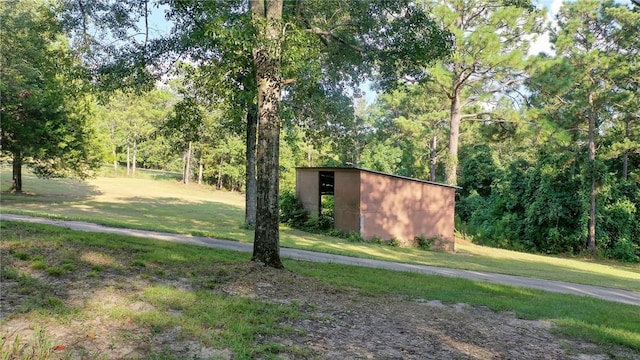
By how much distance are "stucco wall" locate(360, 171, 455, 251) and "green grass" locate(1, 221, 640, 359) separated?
406 inches

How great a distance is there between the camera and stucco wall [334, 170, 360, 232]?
19688 millimetres

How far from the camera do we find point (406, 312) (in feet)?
19.3

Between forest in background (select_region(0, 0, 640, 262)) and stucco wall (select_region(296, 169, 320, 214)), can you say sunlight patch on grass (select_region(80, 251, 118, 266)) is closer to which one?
forest in background (select_region(0, 0, 640, 262))

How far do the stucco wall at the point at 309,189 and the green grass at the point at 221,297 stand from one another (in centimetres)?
Answer: 1305

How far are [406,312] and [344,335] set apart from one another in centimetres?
156

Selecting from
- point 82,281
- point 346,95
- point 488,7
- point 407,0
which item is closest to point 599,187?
point 488,7

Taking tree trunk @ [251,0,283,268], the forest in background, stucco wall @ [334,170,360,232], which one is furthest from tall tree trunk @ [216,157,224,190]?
tree trunk @ [251,0,283,268]

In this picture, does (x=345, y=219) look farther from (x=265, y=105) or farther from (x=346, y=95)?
(x=265, y=105)

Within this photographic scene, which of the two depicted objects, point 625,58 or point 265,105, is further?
point 625,58

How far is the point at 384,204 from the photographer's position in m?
20.4

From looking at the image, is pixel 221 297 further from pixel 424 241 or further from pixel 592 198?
pixel 592 198

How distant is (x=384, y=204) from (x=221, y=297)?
15551mm

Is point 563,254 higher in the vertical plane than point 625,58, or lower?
lower

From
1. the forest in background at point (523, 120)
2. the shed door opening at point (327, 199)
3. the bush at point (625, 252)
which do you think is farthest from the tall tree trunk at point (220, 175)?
the bush at point (625, 252)
